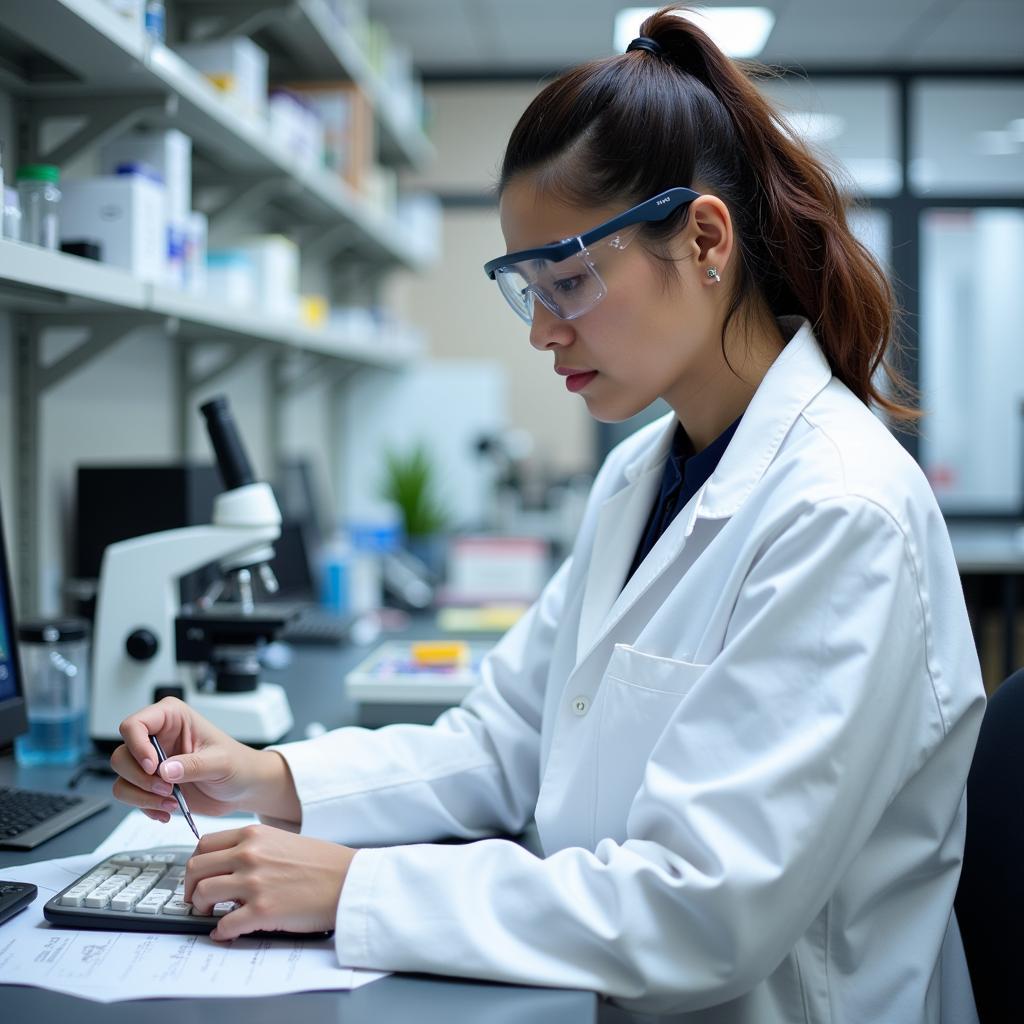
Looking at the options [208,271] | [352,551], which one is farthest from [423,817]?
[352,551]

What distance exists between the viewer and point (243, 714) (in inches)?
56.2

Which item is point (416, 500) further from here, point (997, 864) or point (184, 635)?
point (997, 864)

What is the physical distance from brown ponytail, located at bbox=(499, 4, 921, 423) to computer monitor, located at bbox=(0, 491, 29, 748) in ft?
2.46

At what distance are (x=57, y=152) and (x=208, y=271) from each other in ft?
1.37

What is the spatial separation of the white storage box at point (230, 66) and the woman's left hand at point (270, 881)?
136 centimetres

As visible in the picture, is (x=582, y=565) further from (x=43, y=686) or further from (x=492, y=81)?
(x=492, y=81)

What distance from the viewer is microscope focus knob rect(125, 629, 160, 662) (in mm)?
1437

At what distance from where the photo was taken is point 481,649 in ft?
6.27

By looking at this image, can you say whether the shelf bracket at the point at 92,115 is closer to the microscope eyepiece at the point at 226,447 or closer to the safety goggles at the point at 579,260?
the microscope eyepiece at the point at 226,447

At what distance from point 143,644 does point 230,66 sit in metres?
1.04

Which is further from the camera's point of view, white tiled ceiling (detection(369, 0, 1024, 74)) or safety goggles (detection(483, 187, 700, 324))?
white tiled ceiling (detection(369, 0, 1024, 74))

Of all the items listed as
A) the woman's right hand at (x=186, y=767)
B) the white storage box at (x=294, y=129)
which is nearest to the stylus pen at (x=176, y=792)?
the woman's right hand at (x=186, y=767)

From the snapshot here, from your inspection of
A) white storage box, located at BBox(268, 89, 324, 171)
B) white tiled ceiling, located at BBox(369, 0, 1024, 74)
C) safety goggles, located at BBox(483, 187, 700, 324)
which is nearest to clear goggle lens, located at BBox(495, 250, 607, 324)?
safety goggles, located at BBox(483, 187, 700, 324)

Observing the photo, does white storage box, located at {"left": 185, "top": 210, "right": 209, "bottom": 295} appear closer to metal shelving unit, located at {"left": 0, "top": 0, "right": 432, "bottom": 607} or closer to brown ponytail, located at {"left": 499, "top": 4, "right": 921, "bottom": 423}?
metal shelving unit, located at {"left": 0, "top": 0, "right": 432, "bottom": 607}
